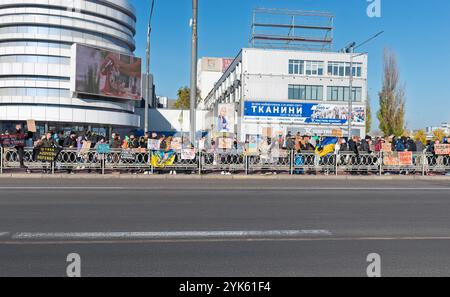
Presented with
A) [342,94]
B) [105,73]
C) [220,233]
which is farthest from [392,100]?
[220,233]

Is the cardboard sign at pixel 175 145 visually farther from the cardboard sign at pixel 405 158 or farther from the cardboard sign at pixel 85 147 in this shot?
the cardboard sign at pixel 405 158

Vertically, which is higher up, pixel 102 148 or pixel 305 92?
pixel 305 92

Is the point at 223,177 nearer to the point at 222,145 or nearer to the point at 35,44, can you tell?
the point at 222,145

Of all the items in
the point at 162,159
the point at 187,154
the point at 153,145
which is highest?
the point at 153,145

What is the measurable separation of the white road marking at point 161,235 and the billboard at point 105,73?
4673 centimetres

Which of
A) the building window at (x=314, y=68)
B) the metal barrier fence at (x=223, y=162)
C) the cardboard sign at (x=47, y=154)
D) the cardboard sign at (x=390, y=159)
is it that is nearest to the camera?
the cardboard sign at (x=47, y=154)

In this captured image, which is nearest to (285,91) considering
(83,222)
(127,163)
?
(127,163)

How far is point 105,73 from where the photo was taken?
53.1 meters

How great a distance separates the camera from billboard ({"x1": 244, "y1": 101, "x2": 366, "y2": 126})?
4928 cm

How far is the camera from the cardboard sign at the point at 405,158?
18969 mm

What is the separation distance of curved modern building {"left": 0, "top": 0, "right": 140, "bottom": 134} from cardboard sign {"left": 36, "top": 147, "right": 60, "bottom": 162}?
3627cm

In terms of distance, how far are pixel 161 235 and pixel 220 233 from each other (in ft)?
3.13

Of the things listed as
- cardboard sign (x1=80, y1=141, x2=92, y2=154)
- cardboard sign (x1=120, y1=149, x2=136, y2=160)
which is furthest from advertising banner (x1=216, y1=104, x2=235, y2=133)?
cardboard sign (x1=80, y1=141, x2=92, y2=154)

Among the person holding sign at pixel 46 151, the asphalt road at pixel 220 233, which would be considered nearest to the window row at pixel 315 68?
the person holding sign at pixel 46 151
